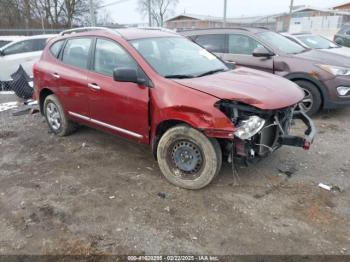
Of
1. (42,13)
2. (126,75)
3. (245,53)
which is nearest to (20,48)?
(245,53)

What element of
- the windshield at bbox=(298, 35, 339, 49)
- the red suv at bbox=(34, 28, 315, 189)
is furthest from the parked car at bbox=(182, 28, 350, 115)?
the windshield at bbox=(298, 35, 339, 49)

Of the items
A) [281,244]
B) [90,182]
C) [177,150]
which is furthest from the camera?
[90,182]

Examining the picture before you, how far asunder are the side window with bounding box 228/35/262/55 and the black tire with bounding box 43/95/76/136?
3.84 metres

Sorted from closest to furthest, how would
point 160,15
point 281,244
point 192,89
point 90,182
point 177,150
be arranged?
point 281,244, point 192,89, point 177,150, point 90,182, point 160,15

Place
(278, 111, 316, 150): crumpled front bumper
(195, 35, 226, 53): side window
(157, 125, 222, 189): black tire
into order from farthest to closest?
(195, 35, 226, 53): side window < (278, 111, 316, 150): crumpled front bumper < (157, 125, 222, 189): black tire

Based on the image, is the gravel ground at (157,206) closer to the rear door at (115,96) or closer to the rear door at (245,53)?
the rear door at (115,96)

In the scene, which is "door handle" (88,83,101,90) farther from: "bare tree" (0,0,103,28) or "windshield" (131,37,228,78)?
"bare tree" (0,0,103,28)

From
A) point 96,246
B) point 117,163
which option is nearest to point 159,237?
point 96,246

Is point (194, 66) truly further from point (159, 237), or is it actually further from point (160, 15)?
point (160, 15)

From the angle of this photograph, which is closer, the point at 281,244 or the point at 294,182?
the point at 281,244

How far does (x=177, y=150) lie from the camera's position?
4.00m

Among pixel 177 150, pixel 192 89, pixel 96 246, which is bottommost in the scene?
pixel 96 246

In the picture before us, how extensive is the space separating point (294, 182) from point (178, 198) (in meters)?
1.45

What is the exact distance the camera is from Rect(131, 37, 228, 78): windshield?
4219 millimetres
